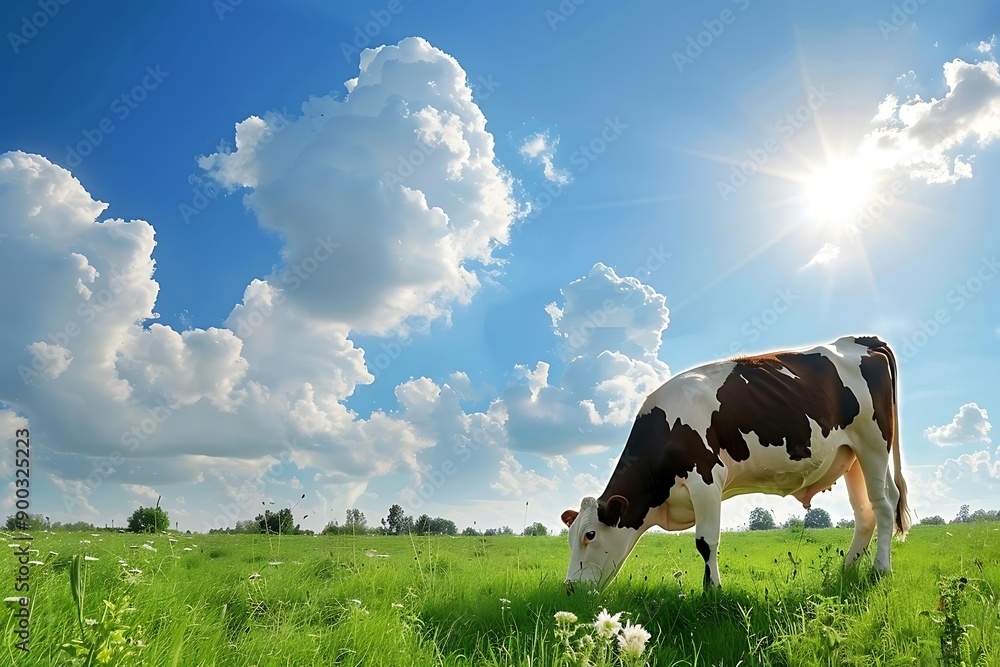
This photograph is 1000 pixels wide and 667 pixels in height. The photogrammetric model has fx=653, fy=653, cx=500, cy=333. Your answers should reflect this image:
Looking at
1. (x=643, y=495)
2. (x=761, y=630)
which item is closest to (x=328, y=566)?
(x=643, y=495)

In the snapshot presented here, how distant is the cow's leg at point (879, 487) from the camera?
9266mm

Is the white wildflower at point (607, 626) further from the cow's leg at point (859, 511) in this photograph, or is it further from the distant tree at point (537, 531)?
the distant tree at point (537, 531)

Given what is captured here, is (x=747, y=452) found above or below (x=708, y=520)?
above

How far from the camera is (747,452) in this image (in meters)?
8.74

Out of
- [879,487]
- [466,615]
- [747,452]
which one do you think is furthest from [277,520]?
[879,487]

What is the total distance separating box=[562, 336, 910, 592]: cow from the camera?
27.2 feet

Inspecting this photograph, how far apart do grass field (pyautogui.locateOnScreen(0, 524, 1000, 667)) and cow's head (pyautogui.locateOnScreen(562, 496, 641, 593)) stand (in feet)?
0.99

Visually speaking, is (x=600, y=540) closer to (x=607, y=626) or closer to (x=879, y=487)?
(x=879, y=487)

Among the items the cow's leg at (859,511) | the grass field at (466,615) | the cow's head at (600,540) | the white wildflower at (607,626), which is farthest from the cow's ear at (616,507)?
the white wildflower at (607,626)

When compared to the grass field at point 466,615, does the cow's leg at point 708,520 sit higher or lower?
higher

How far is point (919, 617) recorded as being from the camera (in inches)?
228

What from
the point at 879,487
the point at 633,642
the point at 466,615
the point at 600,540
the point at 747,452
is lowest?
the point at 466,615

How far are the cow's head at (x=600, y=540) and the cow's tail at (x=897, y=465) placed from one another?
4.77 m

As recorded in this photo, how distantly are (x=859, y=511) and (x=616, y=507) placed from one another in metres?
4.65
